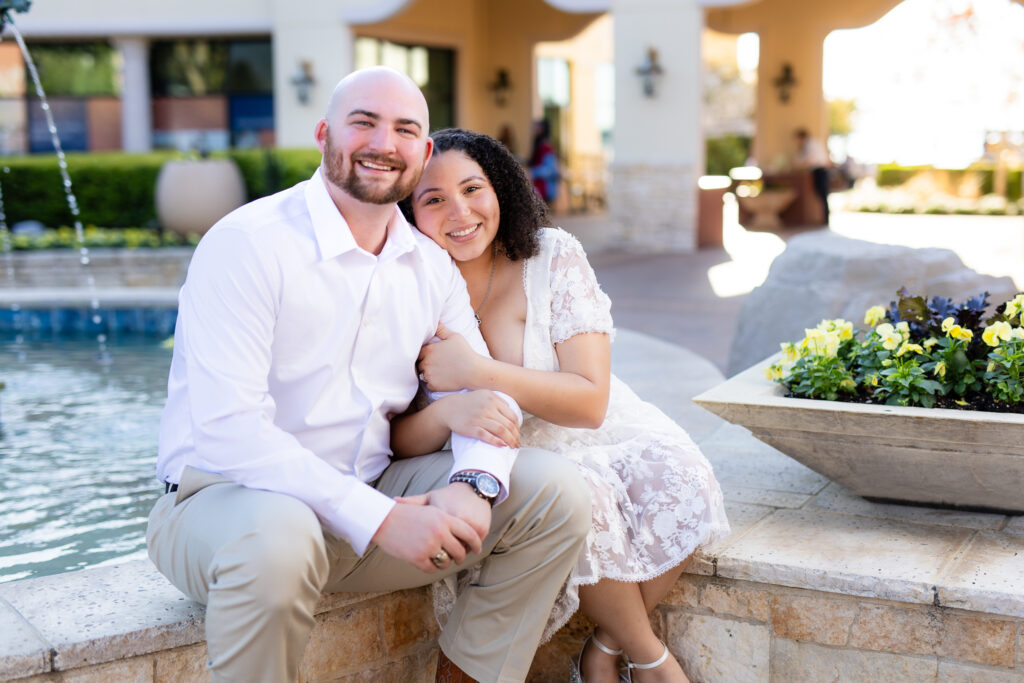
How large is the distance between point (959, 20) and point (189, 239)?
63.6 ft

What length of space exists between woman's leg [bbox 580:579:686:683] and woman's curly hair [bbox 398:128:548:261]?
2.88 ft

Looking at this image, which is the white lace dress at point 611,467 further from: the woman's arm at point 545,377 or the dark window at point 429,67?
the dark window at point 429,67

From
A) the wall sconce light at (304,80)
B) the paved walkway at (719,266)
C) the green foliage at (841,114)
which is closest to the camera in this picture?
the paved walkway at (719,266)

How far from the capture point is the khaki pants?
6.37 ft

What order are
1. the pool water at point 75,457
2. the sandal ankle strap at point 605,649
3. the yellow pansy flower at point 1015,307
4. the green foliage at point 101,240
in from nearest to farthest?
1. the sandal ankle strap at point 605,649
2. the yellow pansy flower at point 1015,307
3. the pool water at point 75,457
4. the green foliage at point 101,240

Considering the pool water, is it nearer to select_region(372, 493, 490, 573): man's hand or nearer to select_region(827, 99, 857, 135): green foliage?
select_region(372, 493, 490, 573): man's hand

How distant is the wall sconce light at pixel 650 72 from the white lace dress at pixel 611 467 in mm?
10930

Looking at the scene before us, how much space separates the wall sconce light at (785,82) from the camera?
709 inches

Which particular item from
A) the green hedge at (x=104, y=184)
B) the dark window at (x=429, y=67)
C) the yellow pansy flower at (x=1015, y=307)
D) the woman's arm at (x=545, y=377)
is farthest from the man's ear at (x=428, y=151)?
the dark window at (x=429, y=67)

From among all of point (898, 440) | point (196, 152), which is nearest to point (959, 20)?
point (196, 152)

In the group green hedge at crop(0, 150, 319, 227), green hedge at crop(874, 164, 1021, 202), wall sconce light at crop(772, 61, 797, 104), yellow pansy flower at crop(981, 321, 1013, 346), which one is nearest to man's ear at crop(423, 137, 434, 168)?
yellow pansy flower at crop(981, 321, 1013, 346)

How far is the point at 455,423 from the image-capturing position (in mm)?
2379

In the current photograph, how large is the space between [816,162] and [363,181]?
610 inches

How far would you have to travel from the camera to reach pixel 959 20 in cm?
2386
